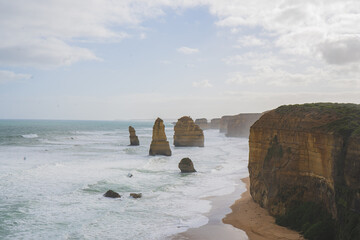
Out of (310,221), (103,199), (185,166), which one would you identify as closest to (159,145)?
(185,166)

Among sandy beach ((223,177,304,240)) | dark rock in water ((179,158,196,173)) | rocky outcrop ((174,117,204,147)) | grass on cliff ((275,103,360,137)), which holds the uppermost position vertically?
grass on cliff ((275,103,360,137))

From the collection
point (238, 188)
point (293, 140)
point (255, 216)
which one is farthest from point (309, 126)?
point (238, 188)

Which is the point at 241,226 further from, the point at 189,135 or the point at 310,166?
the point at 189,135

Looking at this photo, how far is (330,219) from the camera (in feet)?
46.0

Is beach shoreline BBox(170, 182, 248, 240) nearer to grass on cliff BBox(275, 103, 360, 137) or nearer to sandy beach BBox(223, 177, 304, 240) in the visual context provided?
sandy beach BBox(223, 177, 304, 240)

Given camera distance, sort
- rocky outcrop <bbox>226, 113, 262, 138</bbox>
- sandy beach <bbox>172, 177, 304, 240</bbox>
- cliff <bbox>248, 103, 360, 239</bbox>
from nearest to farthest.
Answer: cliff <bbox>248, 103, 360, 239</bbox>, sandy beach <bbox>172, 177, 304, 240</bbox>, rocky outcrop <bbox>226, 113, 262, 138</bbox>

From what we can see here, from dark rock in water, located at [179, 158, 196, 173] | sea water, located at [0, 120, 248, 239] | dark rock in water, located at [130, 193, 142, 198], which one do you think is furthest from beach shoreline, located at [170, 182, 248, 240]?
dark rock in water, located at [179, 158, 196, 173]

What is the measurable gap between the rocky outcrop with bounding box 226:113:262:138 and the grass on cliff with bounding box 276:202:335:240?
8783 cm

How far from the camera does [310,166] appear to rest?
15.9 meters

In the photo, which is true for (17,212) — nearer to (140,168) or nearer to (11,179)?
(11,179)

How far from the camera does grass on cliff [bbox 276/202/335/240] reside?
45.3 ft

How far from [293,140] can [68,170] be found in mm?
25909

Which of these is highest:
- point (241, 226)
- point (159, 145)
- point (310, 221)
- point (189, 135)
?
point (189, 135)

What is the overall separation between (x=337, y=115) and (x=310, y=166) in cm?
281
